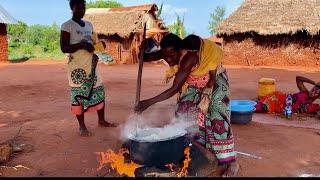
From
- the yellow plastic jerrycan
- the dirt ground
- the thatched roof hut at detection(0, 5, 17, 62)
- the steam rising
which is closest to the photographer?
the steam rising

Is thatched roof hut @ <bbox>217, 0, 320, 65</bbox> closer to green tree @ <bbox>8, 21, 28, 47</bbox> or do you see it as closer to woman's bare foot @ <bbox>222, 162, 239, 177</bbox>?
woman's bare foot @ <bbox>222, 162, 239, 177</bbox>

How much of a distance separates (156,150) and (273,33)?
50.9 ft

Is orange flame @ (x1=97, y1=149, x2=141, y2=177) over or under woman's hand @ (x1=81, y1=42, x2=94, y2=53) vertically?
under

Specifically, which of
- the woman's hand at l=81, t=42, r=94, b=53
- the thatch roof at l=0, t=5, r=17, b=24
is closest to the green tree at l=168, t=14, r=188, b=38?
the woman's hand at l=81, t=42, r=94, b=53

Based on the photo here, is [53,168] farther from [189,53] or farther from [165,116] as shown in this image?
[165,116]

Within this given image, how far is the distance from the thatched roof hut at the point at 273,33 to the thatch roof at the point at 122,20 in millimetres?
4627

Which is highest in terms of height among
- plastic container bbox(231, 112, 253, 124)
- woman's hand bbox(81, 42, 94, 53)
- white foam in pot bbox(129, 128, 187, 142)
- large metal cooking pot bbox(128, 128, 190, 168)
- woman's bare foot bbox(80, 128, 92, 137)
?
woman's hand bbox(81, 42, 94, 53)

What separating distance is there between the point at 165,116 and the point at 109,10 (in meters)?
19.3

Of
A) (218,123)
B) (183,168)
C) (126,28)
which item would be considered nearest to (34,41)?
(126,28)

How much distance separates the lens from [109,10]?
79.3 ft

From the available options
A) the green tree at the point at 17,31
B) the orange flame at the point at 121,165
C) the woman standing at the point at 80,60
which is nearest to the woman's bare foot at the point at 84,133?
the woman standing at the point at 80,60

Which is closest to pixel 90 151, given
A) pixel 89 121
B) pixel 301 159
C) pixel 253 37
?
pixel 89 121

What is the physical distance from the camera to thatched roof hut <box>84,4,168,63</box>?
20891 mm

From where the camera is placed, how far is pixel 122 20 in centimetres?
2177
